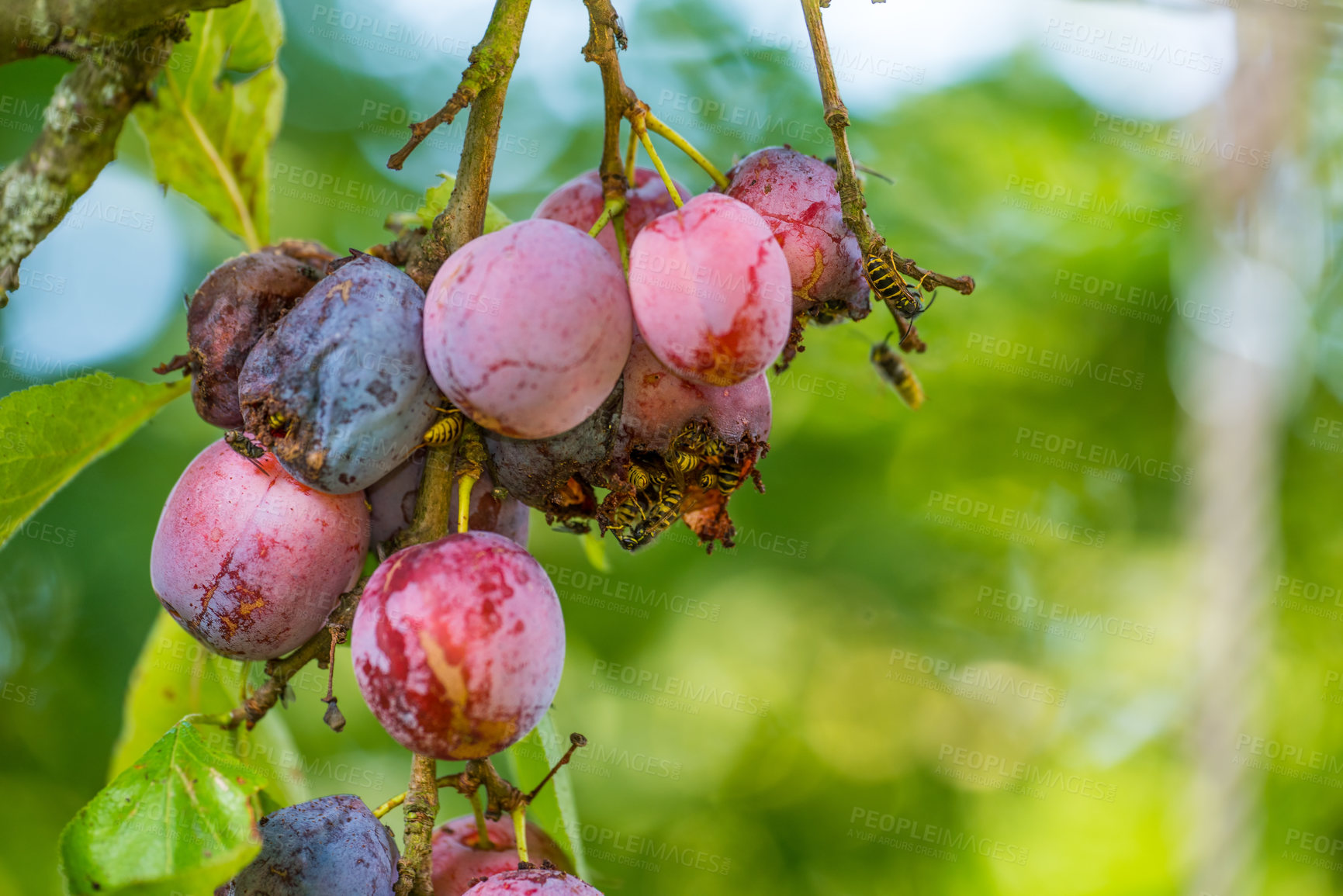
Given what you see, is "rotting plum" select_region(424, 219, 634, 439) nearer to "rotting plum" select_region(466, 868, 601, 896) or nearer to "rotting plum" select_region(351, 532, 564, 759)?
"rotting plum" select_region(351, 532, 564, 759)

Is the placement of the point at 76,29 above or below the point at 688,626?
above

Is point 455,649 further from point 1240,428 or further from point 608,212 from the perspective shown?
point 1240,428

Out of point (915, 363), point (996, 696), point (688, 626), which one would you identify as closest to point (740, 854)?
point (688, 626)

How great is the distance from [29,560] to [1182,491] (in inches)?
192

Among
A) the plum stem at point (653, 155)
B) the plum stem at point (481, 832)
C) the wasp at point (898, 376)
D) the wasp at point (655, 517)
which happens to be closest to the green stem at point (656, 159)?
the plum stem at point (653, 155)

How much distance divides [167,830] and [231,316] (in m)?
0.57

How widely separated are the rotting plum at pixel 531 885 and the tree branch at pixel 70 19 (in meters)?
0.97

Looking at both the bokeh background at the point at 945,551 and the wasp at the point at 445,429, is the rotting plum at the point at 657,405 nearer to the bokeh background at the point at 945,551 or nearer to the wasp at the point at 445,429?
the wasp at the point at 445,429

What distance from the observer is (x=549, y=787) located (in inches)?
51.4

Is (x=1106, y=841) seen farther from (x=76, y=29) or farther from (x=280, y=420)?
(x=76, y=29)

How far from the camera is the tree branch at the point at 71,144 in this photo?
3.29ft

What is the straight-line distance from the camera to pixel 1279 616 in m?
4.13

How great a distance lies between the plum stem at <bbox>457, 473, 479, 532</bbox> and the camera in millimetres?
946

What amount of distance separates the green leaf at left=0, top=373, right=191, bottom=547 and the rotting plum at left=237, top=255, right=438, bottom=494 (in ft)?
1.49
